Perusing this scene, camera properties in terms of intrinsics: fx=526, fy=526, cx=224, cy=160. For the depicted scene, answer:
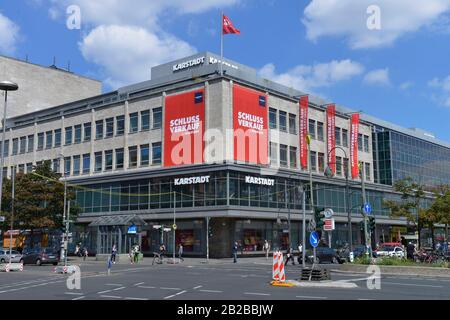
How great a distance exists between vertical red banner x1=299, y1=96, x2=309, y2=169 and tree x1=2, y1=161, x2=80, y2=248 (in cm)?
2730

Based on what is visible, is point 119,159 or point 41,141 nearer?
point 119,159

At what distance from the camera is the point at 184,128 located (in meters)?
58.1

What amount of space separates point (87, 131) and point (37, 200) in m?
15.4

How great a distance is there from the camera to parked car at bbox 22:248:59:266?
1780 inches

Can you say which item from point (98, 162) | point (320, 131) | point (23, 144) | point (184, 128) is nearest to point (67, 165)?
point (98, 162)

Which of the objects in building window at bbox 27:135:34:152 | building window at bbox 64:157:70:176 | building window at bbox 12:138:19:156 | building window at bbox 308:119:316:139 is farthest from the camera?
building window at bbox 12:138:19:156

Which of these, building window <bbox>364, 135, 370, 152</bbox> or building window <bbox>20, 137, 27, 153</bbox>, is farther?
building window <bbox>20, 137, 27, 153</bbox>

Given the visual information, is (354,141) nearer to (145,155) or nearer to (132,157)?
(145,155)

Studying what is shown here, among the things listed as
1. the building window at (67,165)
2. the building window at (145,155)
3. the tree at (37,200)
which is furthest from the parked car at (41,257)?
the building window at (67,165)

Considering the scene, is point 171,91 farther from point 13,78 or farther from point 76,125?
point 13,78

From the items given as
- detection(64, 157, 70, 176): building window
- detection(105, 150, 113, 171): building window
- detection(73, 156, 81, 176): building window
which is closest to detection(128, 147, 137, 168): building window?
detection(105, 150, 113, 171): building window

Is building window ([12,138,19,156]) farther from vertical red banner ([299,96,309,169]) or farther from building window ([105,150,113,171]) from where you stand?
vertical red banner ([299,96,309,169])

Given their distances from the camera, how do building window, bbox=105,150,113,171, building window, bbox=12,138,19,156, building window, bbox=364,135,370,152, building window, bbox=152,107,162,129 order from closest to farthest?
building window, bbox=152,107,162,129 → building window, bbox=105,150,113,171 → building window, bbox=364,135,370,152 → building window, bbox=12,138,19,156

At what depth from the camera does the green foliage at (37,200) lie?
55.2 metres
